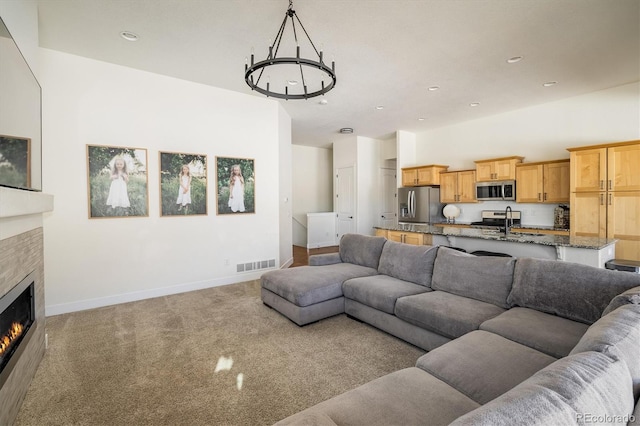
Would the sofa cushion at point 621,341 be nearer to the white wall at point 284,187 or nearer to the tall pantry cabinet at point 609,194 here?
the tall pantry cabinet at point 609,194

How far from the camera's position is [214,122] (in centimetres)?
468

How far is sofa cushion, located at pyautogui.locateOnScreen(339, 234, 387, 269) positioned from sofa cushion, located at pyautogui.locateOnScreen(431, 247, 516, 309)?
90 cm

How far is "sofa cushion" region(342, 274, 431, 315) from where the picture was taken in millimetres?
2904

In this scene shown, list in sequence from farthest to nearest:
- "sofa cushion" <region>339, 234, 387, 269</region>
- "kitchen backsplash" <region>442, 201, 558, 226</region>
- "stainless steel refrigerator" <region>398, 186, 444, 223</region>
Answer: "stainless steel refrigerator" <region>398, 186, 444, 223</region>
"kitchen backsplash" <region>442, 201, 558, 226</region>
"sofa cushion" <region>339, 234, 387, 269</region>

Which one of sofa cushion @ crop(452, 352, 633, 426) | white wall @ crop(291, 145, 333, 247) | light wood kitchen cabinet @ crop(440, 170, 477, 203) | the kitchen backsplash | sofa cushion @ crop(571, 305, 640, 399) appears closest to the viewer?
sofa cushion @ crop(452, 352, 633, 426)

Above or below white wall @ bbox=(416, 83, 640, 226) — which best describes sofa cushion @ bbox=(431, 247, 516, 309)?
below

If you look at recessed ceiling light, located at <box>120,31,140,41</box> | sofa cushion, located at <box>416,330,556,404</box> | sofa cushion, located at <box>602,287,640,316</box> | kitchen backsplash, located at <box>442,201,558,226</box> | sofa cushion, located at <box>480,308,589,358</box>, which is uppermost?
recessed ceiling light, located at <box>120,31,140,41</box>

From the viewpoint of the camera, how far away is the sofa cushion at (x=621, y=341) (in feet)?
3.32

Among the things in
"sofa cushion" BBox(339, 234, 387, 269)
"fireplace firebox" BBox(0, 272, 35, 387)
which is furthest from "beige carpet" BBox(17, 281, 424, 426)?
"sofa cushion" BBox(339, 234, 387, 269)

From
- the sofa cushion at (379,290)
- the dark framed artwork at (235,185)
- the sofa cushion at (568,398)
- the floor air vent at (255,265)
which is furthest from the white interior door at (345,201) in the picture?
the sofa cushion at (568,398)

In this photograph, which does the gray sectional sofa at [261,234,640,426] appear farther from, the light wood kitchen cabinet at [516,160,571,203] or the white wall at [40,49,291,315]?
the light wood kitchen cabinet at [516,160,571,203]

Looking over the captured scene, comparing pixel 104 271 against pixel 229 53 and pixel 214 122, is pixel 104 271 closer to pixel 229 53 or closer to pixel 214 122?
pixel 214 122

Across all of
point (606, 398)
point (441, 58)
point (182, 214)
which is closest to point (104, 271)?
point (182, 214)

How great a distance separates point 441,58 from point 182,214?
4.08m
